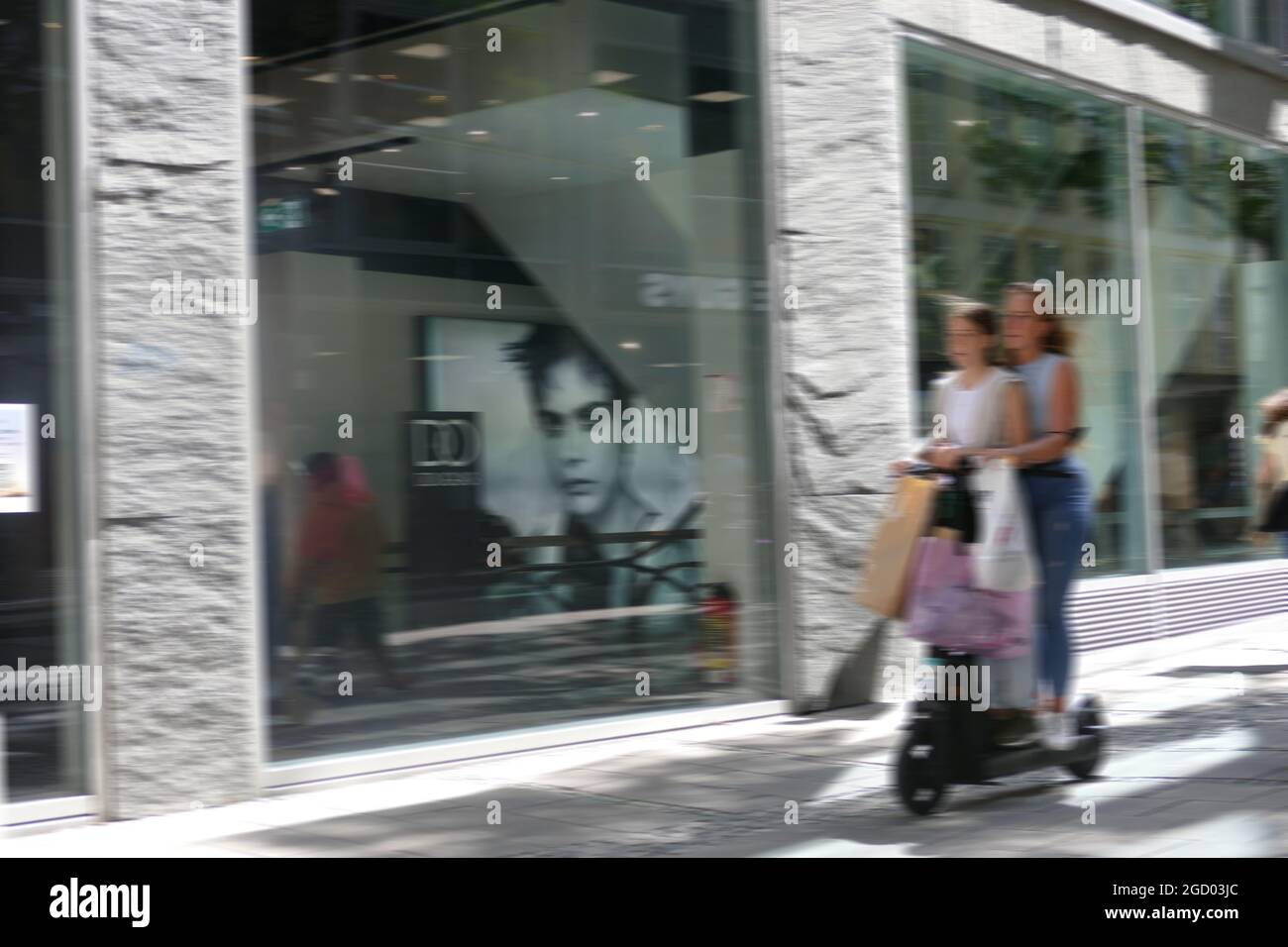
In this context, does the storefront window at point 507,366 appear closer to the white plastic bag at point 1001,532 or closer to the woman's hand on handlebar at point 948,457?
the woman's hand on handlebar at point 948,457

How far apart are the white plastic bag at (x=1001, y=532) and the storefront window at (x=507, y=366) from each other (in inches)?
113

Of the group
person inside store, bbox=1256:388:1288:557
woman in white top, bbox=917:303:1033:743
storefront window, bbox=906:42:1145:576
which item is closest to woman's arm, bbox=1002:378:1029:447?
woman in white top, bbox=917:303:1033:743

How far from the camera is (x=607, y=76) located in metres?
8.82

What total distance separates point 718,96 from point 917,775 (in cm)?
478

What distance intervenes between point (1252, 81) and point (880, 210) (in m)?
6.65

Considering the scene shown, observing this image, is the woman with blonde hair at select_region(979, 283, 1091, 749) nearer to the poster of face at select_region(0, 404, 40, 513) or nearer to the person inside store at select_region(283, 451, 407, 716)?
the person inside store at select_region(283, 451, 407, 716)

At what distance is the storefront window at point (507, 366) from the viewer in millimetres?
7312

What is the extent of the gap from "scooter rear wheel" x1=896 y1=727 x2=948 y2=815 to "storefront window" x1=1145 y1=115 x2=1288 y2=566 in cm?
755

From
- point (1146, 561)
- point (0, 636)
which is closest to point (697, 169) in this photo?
point (0, 636)

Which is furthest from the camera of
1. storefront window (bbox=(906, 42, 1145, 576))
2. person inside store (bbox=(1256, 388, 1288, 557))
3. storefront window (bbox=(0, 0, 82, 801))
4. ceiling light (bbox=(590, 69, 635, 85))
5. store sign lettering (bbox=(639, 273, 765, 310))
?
storefront window (bbox=(906, 42, 1145, 576))

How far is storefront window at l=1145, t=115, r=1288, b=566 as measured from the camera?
1314 cm

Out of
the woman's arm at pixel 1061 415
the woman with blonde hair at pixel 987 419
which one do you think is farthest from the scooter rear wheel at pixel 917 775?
the woman's arm at pixel 1061 415
